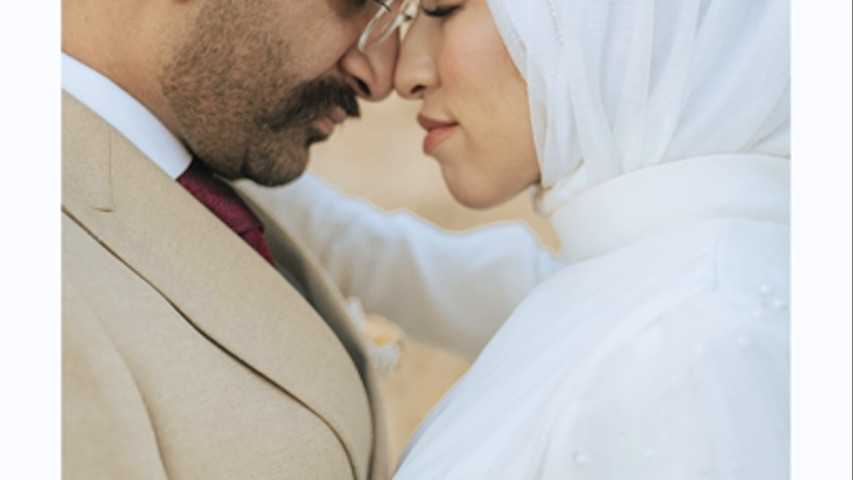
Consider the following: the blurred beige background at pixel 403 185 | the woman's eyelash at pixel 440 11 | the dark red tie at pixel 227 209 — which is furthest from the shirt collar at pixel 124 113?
the blurred beige background at pixel 403 185

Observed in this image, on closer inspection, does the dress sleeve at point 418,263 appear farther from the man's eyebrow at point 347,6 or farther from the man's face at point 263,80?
the man's eyebrow at point 347,6

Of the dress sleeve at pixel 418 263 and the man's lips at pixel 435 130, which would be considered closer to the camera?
the man's lips at pixel 435 130

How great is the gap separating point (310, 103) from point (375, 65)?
131 mm

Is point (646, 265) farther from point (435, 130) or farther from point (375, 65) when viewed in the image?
point (375, 65)

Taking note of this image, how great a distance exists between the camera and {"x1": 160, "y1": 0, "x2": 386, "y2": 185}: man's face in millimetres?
1201

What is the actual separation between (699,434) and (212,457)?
52cm

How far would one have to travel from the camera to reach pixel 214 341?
0.96 m

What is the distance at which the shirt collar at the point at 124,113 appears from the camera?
107cm

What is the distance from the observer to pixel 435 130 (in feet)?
4.33

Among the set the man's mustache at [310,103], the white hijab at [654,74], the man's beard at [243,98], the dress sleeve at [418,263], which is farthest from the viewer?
the dress sleeve at [418,263]

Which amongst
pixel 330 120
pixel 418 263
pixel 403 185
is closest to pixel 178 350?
pixel 330 120

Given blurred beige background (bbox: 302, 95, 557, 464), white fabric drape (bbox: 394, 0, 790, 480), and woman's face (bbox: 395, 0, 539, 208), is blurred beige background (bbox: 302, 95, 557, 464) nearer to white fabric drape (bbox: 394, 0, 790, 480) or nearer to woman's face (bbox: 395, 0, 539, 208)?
woman's face (bbox: 395, 0, 539, 208)

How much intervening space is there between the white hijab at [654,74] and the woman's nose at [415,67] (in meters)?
0.22
